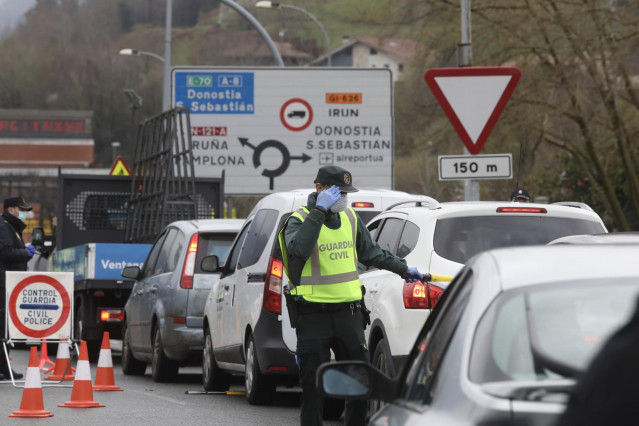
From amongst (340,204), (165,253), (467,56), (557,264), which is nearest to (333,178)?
(340,204)

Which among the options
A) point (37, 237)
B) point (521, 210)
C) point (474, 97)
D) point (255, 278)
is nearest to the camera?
point (521, 210)

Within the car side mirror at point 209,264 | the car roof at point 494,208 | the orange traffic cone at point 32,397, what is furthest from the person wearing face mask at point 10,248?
the car roof at point 494,208

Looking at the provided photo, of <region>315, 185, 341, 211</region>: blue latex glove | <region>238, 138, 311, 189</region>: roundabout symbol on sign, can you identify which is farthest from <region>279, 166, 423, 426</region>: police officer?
<region>238, 138, 311, 189</region>: roundabout symbol on sign

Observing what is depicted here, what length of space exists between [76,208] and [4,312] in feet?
22.0

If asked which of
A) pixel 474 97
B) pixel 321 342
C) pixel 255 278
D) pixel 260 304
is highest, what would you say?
pixel 474 97

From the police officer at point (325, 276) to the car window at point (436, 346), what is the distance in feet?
13.1

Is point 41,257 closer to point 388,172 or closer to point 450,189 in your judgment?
point 388,172

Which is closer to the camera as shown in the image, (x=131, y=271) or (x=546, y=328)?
(x=546, y=328)

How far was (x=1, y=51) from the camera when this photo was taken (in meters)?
137

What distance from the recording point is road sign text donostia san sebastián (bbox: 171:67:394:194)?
1035 inches

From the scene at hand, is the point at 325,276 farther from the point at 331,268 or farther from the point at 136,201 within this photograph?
the point at 136,201

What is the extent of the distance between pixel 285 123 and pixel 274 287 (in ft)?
51.4

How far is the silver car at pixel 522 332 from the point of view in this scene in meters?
3.16

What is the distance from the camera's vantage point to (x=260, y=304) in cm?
1131
